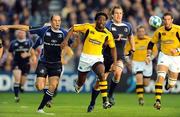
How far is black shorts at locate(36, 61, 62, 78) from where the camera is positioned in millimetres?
17328

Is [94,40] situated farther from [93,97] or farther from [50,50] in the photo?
[93,97]

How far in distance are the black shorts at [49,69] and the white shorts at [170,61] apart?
2744 millimetres

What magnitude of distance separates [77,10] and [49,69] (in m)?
12.9

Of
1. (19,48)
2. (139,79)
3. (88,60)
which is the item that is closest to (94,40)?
(88,60)

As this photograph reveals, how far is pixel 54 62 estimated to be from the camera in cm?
1748

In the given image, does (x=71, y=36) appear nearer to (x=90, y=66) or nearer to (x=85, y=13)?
(x=90, y=66)

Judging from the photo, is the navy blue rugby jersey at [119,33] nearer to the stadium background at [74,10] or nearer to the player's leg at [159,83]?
the player's leg at [159,83]

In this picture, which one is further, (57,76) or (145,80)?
(145,80)

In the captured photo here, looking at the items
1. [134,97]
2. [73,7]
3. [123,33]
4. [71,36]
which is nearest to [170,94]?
[134,97]

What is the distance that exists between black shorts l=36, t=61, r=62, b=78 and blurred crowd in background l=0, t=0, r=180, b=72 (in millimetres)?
11484

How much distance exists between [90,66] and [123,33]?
2350 millimetres

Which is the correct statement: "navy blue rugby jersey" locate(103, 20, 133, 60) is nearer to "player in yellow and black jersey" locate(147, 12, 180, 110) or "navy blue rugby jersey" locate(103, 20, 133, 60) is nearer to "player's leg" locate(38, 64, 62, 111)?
"player in yellow and black jersey" locate(147, 12, 180, 110)

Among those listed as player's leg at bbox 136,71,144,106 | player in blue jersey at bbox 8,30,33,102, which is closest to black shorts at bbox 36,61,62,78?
player's leg at bbox 136,71,144,106

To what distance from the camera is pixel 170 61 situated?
729 inches
